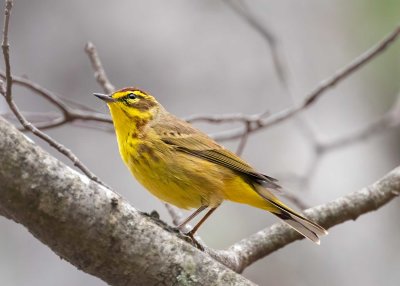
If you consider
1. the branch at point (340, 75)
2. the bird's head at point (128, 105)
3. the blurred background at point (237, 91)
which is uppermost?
the blurred background at point (237, 91)

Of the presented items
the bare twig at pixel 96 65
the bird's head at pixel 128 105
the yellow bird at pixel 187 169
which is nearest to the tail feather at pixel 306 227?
the yellow bird at pixel 187 169

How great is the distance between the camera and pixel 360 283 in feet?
20.5

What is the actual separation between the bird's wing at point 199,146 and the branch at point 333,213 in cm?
34

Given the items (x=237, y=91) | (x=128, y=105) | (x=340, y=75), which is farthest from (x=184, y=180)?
(x=237, y=91)

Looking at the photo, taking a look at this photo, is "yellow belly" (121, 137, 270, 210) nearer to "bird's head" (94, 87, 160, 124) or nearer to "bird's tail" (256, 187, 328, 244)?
"bird's tail" (256, 187, 328, 244)

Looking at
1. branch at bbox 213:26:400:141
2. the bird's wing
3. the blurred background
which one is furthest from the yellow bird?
the blurred background

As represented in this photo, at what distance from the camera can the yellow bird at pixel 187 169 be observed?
3.64 meters

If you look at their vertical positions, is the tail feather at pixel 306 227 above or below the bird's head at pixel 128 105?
below

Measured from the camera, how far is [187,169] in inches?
148

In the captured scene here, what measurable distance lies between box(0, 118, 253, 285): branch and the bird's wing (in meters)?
1.62

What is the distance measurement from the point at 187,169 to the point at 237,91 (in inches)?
117

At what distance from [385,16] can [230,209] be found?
267 centimetres

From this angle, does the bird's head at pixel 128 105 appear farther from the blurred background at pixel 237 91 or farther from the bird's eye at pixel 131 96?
the blurred background at pixel 237 91

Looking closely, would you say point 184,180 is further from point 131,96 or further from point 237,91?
point 237,91
